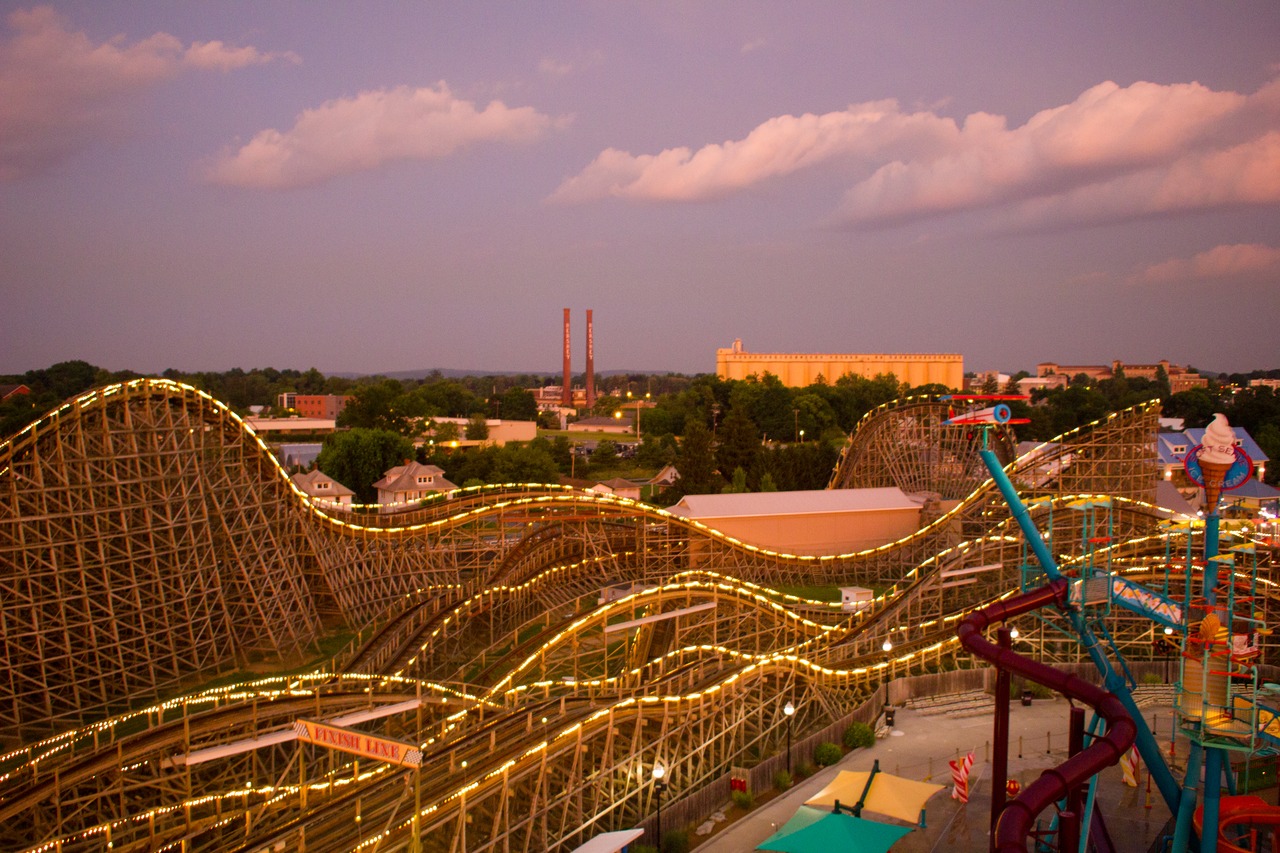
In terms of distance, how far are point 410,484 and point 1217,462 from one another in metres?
43.9

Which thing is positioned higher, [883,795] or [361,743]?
[361,743]

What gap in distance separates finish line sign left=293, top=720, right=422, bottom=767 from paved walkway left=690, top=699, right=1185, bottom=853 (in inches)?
285

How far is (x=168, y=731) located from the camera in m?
14.5

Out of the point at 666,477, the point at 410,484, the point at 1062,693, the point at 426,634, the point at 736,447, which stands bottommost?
the point at 426,634

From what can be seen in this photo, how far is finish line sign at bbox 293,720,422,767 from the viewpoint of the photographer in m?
10.9

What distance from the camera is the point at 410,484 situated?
173 feet

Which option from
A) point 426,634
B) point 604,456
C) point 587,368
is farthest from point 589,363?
point 426,634

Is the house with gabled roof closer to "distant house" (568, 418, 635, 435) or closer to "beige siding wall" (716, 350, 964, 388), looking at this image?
"distant house" (568, 418, 635, 435)

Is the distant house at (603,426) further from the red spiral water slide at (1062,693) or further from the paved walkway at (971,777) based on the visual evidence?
the red spiral water slide at (1062,693)

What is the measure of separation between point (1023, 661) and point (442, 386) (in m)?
105

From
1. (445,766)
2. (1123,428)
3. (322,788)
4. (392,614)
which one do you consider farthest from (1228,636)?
(1123,428)

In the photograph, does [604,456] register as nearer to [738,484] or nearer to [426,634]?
[738,484]

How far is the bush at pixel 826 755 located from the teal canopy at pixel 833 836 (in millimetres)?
4325

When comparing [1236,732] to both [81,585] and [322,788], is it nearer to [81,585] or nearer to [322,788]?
[322,788]
